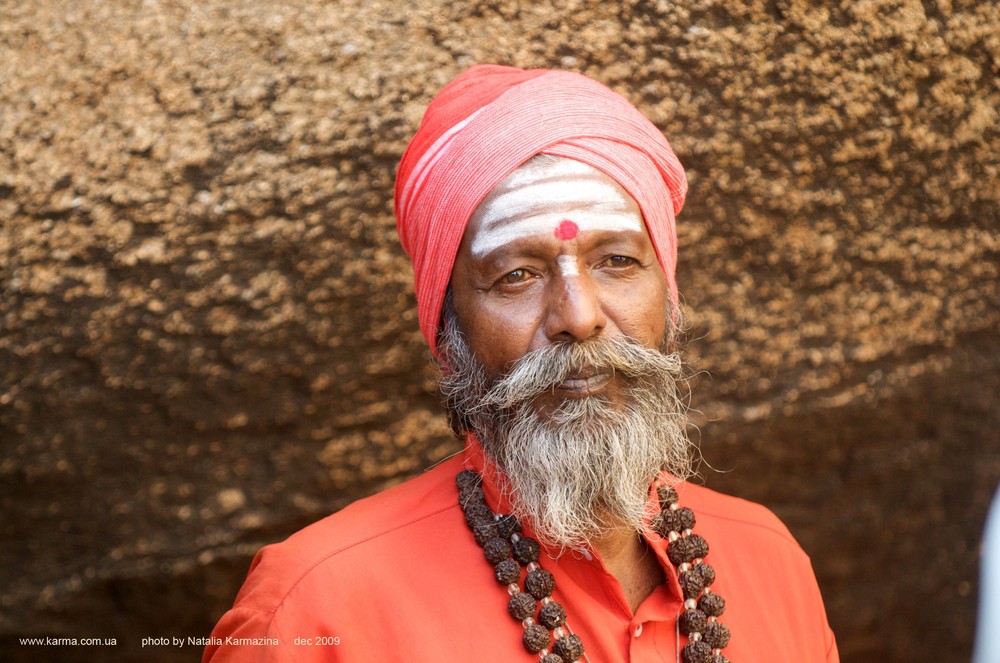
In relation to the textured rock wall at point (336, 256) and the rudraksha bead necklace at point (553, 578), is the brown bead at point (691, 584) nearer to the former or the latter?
the rudraksha bead necklace at point (553, 578)

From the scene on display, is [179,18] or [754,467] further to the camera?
[754,467]

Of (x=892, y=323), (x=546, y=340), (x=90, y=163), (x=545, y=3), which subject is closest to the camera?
(x=546, y=340)

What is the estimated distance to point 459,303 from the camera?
7.11 feet

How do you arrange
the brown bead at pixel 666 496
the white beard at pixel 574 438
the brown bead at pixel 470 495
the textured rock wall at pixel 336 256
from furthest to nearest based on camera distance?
the textured rock wall at pixel 336 256
the brown bead at pixel 666 496
the brown bead at pixel 470 495
the white beard at pixel 574 438

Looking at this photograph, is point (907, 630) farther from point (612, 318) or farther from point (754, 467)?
point (612, 318)

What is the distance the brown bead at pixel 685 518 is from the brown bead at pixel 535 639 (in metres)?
0.46

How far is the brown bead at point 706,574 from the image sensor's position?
85.0 inches

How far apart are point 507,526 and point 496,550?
7cm

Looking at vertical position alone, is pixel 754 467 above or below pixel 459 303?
below

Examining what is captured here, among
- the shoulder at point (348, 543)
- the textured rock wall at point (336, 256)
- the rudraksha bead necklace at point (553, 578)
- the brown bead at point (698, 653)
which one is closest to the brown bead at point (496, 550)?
the rudraksha bead necklace at point (553, 578)

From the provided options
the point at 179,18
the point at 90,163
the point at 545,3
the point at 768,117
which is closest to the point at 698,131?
the point at 768,117

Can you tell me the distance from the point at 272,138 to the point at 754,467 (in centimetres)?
187

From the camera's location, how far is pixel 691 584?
7.00ft

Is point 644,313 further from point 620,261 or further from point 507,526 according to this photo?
point 507,526
